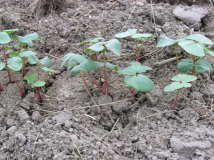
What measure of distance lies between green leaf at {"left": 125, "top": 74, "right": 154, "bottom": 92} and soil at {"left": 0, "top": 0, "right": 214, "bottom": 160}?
300 millimetres

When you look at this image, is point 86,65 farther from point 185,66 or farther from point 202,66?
point 202,66

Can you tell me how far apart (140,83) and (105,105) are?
0.41 m

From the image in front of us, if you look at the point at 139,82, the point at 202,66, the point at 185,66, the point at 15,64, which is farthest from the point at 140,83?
the point at 15,64

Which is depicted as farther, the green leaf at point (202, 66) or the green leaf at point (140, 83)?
the green leaf at point (202, 66)

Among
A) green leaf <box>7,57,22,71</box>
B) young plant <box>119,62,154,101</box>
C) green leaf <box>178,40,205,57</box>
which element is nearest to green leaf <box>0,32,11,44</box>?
green leaf <box>7,57,22,71</box>

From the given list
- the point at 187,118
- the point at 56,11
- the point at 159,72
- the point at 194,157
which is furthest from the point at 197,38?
the point at 56,11

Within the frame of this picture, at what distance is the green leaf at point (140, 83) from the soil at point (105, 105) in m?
0.30

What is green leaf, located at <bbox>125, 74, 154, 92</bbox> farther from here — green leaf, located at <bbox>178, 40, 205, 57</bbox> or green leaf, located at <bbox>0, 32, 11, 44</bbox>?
green leaf, located at <bbox>0, 32, 11, 44</bbox>

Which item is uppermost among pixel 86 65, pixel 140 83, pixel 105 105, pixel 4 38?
pixel 4 38

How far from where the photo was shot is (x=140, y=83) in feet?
3.96

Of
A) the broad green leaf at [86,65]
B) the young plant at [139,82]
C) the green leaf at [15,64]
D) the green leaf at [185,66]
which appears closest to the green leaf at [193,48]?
the green leaf at [185,66]

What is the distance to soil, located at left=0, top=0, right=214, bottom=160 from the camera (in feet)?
3.65

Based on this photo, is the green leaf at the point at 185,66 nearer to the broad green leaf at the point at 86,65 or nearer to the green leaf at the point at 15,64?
the broad green leaf at the point at 86,65

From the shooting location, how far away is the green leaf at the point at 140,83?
119cm
